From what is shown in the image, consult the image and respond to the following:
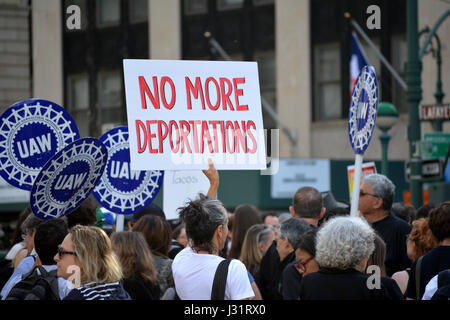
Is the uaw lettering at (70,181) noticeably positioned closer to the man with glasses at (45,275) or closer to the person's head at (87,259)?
the man with glasses at (45,275)

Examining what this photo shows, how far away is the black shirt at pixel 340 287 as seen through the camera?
3.95 m

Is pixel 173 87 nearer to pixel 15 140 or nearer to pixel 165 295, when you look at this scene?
pixel 15 140

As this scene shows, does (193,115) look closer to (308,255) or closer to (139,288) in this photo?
(308,255)

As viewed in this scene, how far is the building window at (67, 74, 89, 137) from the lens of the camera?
788cm

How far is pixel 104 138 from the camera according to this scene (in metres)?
6.18

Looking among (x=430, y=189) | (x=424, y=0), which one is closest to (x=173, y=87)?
(x=430, y=189)

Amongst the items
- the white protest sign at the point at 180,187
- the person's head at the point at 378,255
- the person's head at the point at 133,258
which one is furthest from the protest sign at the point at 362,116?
the white protest sign at the point at 180,187

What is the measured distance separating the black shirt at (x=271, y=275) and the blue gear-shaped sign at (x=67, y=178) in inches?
83.1

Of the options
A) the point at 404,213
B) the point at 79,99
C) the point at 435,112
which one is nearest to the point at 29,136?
the point at 79,99

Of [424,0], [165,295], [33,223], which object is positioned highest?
[424,0]

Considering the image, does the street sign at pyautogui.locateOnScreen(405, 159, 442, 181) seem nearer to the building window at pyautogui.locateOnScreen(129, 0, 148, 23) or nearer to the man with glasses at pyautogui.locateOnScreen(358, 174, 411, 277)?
the building window at pyautogui.locateOnScreen(129, 0, 148, 23)

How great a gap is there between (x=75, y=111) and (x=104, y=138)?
236cm

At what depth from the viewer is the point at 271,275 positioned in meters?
6.43

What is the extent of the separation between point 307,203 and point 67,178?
2.12 metres
